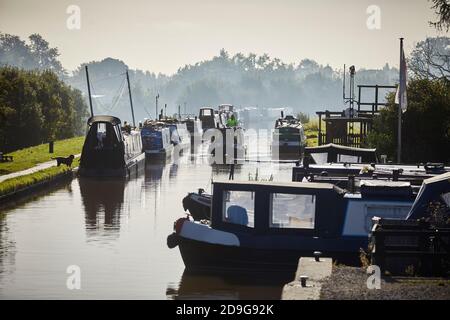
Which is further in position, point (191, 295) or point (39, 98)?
point (39, 98)

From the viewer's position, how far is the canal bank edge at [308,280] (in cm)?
1847

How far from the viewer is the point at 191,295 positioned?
24.0 m

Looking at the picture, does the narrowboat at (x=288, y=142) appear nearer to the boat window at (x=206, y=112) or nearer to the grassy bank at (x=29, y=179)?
the grassy bank at (x=29, y=179)

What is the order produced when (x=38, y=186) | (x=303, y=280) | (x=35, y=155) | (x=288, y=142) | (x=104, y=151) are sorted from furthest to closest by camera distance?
(x=288, y=142)
(x=35, y=155)
(x=104, y=151)
(x=38, y=186)
(x=303, y=280)

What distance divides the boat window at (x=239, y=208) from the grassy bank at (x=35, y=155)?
25.4 metres

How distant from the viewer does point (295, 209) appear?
25719 mm

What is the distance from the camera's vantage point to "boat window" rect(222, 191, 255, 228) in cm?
2547

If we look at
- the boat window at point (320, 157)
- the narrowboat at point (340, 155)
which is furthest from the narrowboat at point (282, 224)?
the boat window at point (320, 157)

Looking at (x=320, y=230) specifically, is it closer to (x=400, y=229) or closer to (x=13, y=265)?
(x=400, y=229)

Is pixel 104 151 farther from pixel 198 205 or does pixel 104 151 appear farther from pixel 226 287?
pixel 226 287

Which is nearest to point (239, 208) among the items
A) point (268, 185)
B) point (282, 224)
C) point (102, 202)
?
point (268, 185)

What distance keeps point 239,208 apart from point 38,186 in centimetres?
2097

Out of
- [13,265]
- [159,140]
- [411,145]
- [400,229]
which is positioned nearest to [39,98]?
[159,140]

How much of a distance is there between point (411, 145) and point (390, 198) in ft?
63.6
